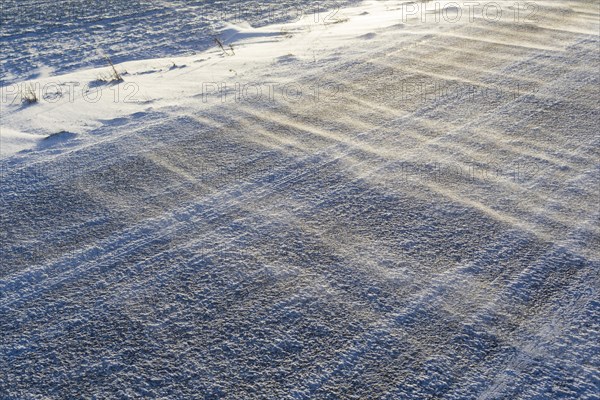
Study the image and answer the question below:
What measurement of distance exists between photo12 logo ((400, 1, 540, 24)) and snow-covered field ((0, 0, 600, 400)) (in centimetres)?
66

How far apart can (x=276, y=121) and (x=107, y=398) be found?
2744mm

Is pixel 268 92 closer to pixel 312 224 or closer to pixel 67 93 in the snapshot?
pixel 67 93

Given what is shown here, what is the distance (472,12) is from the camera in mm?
7348

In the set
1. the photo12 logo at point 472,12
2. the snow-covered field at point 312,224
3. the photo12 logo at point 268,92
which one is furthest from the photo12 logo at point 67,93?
the photo12 logo at point 472,12

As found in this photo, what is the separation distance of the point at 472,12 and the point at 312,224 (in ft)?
15.5

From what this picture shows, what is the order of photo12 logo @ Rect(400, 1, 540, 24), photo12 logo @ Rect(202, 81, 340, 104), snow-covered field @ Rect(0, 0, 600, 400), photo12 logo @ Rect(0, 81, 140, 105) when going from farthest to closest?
photo12 logo @ Rect(400, 1, 540, 24), photo12 logo @ Rect(0, 81, 140, 105), photo12 logo @ Rect(202, 81, 340, 104), snow-covered field @ Rect(0, 0, 600, 400)

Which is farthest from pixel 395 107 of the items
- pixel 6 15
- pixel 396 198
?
pixel 6 15

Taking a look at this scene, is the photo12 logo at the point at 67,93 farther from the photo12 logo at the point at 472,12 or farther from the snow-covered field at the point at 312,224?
the photo12 logo at the point at 472,12

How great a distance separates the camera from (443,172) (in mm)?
4125

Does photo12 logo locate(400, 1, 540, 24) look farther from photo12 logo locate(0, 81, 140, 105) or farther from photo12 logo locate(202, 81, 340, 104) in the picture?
photo12 logo locate(0, 81, 140, 105)

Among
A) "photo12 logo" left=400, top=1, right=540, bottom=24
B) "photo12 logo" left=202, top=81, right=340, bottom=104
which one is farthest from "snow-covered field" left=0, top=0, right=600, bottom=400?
"photo12 logo" left=400, top=1, right=540, bottom=24

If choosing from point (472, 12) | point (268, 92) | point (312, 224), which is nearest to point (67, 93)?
point (268, 92)

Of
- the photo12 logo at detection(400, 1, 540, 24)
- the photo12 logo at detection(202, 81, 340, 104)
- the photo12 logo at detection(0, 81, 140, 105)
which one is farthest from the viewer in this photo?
the photo12 logo at detection(400, 1, 540, 24)

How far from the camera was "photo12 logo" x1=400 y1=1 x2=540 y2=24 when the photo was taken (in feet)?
23.3
